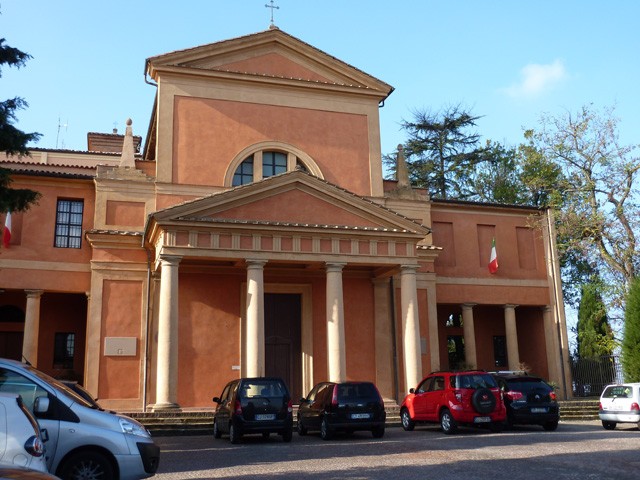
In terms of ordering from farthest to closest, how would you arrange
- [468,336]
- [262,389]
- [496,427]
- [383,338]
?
[468,336]
[383,338]
[496,427]
[262,389]

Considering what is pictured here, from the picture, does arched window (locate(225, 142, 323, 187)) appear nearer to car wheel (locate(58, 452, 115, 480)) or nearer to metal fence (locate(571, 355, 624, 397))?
metal fence (locate(571, 355, 624, 397))

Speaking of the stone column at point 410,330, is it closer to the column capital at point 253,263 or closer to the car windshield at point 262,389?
the column capital at point 253,263

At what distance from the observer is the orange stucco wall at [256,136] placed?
2330cm

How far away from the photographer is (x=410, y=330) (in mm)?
20891

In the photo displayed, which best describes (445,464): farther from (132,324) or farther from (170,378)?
(132,324)

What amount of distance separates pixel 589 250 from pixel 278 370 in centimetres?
1553

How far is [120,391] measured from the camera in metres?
21.0

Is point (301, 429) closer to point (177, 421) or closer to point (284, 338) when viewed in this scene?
point (177, 421)

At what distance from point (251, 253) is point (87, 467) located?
40.7ft

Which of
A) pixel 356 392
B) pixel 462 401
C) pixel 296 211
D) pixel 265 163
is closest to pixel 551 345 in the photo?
pixel 462 401

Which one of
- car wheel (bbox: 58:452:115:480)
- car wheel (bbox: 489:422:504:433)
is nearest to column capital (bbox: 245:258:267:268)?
car wheel (bbox: 489:422:504:433)

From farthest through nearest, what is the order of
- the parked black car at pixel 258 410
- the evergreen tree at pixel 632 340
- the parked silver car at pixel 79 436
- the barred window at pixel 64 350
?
the barred window at pixel 64 350 → the evergreen tree at pixel 632 340 → the parked black car at pixel 258 410 → the parked silver car at pixel 79 436

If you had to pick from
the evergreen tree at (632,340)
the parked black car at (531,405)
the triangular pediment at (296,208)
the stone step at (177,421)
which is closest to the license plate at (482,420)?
the parked black car at (531,405)

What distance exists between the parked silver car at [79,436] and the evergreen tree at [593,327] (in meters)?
25.7
